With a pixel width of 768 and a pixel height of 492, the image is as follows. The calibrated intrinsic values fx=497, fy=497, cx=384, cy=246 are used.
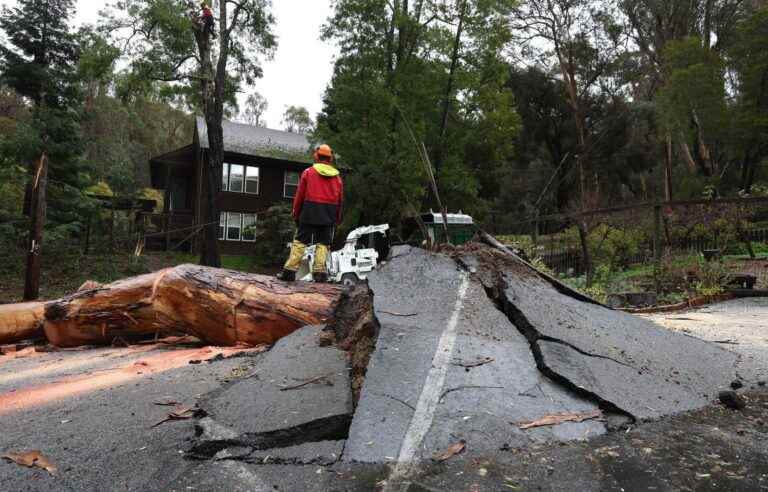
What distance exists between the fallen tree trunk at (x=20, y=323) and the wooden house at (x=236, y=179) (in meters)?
20.7

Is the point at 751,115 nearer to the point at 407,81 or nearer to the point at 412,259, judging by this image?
the point at 407,81

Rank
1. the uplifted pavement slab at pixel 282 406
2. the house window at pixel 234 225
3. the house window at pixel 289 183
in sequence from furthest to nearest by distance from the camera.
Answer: the house window at pixel 289 183, the house window at pixel 234 225, the uplifted pavement slab at pixel 282 406

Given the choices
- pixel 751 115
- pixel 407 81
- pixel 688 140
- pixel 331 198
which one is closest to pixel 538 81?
pixel 688 140

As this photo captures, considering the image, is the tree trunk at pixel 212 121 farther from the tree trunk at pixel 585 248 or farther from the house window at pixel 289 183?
the house window at pixel 289 183

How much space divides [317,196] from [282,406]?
336 cm

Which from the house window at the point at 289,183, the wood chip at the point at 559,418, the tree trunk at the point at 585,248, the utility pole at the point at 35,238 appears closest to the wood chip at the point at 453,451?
the wood chip at the point at 559,418

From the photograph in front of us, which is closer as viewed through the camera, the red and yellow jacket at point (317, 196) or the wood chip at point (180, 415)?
the wood chip at point (180, 415)

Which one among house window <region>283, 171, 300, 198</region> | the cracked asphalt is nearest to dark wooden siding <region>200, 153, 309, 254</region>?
house window <region>283, 171, 300, 198</region>

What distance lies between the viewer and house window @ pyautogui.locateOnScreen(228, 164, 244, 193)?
28359mm

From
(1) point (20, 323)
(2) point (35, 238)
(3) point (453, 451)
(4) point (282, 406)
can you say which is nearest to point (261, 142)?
(2) point (35, 238)

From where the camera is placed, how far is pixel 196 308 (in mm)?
5016

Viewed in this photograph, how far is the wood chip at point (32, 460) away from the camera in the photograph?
223cm

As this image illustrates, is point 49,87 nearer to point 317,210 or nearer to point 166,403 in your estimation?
point 317,210

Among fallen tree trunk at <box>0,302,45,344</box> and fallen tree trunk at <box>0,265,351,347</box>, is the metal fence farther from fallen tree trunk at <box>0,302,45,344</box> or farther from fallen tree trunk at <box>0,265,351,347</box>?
fallen tree trunk at <box>0,302,45,344</box>
